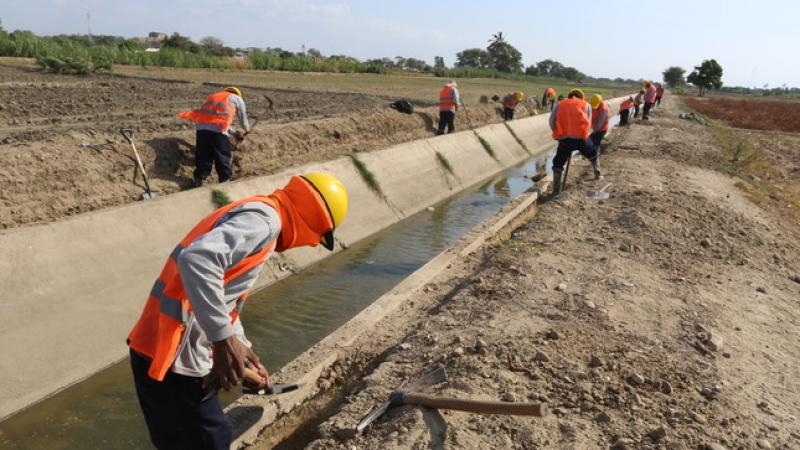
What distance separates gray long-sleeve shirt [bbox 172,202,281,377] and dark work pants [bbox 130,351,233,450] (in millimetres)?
107

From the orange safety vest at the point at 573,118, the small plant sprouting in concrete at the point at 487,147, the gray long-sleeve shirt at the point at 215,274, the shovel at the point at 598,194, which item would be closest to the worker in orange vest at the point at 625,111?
the small plant sprouting in concrete at the point at 487,147

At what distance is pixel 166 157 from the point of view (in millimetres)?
8352

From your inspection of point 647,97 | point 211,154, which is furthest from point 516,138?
point 211,154

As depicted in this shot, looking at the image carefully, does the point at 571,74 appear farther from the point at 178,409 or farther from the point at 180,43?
the point at 178,409

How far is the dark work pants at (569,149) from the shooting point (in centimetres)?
1000

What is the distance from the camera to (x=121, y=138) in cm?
840

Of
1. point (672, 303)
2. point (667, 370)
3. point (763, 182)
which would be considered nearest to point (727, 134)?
point (763, 182)

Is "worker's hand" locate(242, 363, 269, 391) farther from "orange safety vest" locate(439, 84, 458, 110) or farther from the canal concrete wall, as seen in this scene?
"orange safety vest" locate(439, 84, 458, 110)

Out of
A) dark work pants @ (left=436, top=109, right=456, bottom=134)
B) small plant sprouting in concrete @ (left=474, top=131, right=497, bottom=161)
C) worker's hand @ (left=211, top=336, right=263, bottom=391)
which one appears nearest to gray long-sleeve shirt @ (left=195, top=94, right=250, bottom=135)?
worker's hand @ (left=211, top=336, right=263, bottom=391)

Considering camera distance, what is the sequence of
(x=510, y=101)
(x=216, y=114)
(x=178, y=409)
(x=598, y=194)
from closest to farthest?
1. (x=178, y=409)
2. (x=216, y=114)
3. (x=598, y=194)
4. (x=510, y=101)

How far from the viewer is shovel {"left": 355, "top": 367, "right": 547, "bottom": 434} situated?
308 centimetres

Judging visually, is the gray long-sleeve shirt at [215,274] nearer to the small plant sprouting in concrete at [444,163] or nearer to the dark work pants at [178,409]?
the dark work pants at [178,409]

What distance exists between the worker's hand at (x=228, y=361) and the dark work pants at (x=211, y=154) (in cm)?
611

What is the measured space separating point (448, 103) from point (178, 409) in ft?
44.1
